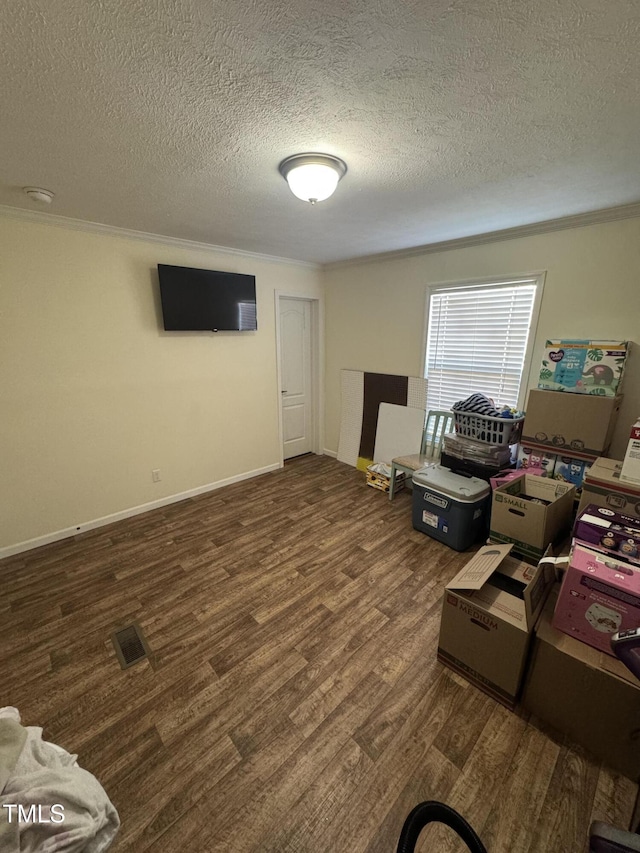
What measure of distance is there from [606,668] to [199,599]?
2128 millimetres

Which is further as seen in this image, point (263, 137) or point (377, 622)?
point (377, 622)

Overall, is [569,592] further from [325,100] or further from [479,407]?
[325,100]

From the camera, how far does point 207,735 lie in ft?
4.65

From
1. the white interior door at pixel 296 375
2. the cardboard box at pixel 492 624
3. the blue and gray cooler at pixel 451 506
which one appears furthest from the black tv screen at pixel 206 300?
the cardboard box at pixel 492 624

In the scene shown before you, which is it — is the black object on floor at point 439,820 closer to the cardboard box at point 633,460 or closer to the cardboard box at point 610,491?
the cardboard box at point 610,491

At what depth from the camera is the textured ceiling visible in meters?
0.86

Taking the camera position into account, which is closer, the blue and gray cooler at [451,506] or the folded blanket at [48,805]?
the folded blanket at [48,805]

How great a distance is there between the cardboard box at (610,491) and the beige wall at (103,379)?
10.3 feet

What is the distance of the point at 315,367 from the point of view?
446 centimetres

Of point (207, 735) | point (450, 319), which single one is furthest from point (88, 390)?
point (450, 319)

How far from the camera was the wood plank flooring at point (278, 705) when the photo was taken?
117 centimetres

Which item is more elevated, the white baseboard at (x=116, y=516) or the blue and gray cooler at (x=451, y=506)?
the blue and gray cooler at (x=451, y=506)

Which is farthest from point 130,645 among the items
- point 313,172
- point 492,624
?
point 313,172

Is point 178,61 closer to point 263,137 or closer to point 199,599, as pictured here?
point 263,137
